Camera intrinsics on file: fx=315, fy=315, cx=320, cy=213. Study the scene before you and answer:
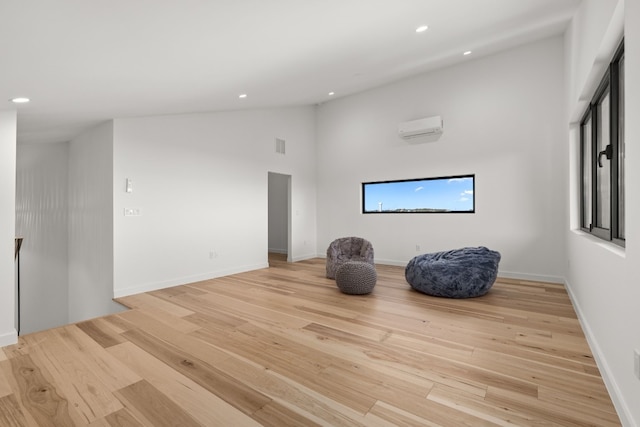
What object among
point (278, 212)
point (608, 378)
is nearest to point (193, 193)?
point (278, 212)

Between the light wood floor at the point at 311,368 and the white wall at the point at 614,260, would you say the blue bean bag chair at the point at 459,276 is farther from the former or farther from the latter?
the white wall at the point at 614,260

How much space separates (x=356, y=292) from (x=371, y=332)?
1288 mm

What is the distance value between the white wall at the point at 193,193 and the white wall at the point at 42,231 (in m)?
2.11

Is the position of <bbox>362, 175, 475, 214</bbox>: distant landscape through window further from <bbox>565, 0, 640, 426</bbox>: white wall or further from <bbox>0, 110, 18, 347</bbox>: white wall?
<bbox>0, 110, 18, 347</bbox>: white wall

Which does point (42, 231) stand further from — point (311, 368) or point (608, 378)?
point (608, 378)

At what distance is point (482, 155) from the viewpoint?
534cm

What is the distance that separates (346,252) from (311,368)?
130 inches

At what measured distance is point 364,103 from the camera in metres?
6.83

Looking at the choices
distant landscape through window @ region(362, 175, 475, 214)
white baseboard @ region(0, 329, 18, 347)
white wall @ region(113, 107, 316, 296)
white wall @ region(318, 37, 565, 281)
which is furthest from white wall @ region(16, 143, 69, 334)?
distant landscape through window @ region(362, 175, 475, 214)

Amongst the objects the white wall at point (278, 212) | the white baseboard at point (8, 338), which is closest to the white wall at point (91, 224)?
the white baseboard at point (8, 338)

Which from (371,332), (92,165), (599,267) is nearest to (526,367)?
(599,267)

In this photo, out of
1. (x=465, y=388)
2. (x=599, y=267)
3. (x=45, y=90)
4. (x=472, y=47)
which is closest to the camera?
(x=465, y=388)

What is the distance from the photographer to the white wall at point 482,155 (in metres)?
4.80

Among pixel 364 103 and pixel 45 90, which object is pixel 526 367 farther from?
pixel 364 103
